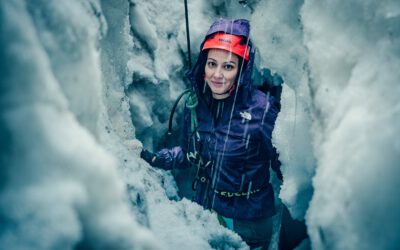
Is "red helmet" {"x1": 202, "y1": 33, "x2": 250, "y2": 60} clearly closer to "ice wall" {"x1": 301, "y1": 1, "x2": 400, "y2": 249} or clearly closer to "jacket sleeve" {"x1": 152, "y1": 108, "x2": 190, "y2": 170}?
"jacket sleeve" {"x1": 152, "y1": 108, "x2": 190, "y2": 170}

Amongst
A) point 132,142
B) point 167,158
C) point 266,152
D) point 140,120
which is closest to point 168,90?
point 140,120

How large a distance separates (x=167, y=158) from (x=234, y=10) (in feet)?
6.02

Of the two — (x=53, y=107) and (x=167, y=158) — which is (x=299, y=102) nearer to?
(x=53, y=107)

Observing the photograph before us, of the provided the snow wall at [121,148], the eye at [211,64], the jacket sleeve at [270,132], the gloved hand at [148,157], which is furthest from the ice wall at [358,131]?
the gloved hand at [148,157]

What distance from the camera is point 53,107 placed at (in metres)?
0.81

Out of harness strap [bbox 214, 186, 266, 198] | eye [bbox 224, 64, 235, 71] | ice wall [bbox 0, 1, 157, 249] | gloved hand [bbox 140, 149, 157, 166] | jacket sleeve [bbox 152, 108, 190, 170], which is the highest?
eye [bbox 224, 64, 235, 71]

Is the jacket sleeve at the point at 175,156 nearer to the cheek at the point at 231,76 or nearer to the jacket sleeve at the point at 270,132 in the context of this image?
the cheek at the point at 231,76

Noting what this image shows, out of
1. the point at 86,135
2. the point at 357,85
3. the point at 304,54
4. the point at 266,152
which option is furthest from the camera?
the point at 266,152

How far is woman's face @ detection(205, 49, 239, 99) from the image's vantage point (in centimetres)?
243

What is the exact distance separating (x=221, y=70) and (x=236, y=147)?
67 centimetres

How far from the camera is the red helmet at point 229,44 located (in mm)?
2426

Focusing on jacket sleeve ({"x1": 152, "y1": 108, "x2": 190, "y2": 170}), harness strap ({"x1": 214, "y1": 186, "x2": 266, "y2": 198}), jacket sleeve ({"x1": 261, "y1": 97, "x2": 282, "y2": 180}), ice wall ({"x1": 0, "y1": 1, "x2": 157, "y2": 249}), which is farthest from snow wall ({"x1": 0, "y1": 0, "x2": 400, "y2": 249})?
jacket sleeve ({"x1": 152, "y1": 108, "x2": 190, "y2": 170})

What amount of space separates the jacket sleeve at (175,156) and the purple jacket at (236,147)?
13 mm

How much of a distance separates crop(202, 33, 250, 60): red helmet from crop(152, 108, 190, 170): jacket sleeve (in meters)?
0.70
